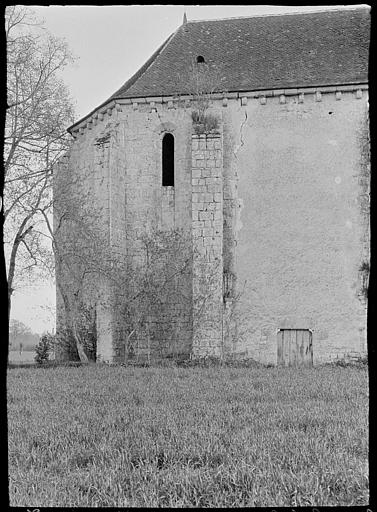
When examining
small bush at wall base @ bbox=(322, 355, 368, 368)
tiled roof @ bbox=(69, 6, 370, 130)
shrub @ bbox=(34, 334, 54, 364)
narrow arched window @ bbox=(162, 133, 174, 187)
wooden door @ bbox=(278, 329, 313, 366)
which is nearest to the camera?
small bush at wall base @ bbox=(322, 355, 368, 368)

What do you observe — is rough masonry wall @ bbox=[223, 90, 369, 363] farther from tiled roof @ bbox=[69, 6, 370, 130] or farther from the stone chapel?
tiled roof @ bbox=[69, 6, 370, 130]

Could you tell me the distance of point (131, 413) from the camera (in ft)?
22.5

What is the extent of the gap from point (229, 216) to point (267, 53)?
17.0 feet

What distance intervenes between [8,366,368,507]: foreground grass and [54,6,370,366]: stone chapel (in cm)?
744

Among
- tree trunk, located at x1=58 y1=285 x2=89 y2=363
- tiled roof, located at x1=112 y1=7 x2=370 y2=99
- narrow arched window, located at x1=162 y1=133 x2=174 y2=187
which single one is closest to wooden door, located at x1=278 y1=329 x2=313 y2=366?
tree trunk, located at x1=58 y1=285 x2=89 y2=363

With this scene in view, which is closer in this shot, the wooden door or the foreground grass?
the foreground grass

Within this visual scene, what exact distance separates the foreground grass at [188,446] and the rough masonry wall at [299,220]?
7.40 metres

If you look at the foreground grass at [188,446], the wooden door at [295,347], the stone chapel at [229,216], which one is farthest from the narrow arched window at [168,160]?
the foreground grass at [188,446]

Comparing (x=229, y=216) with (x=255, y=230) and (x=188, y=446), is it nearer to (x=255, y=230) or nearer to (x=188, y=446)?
(x=255, y=230)

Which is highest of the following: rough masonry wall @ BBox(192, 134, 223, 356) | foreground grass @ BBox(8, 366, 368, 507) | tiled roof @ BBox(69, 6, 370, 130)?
tiled roof @ BBox(69, 6, 370, 130)

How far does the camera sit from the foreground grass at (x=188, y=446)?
3.90 metres

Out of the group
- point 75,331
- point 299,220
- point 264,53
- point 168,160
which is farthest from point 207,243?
point 264,53

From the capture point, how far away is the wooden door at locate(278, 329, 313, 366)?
54.2 ft

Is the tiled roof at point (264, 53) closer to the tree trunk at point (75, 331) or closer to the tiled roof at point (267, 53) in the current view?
the tiled roof at point (267, 53)
